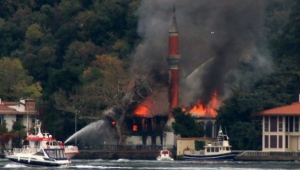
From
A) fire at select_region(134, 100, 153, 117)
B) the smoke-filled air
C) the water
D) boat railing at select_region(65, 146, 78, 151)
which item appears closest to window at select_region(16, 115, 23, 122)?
fire at select_region(134, 100, 153, 117)

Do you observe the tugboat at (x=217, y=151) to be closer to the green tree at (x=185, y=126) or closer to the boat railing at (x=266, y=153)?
the boat railing at (x=266, y=153)

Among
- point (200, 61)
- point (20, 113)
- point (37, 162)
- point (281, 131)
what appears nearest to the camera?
point (37, 162)

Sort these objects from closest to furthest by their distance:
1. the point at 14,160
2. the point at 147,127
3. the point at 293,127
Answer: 1. the point at 14,160
2. the point at 293,127
3. the point at 147,127

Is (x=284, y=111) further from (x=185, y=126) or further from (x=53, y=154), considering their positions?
(x=53, y=154)

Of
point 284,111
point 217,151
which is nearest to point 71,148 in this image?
point 217,151

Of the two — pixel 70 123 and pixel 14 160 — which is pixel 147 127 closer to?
pixel 70 123

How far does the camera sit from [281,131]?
169 meters

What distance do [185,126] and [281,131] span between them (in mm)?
10513

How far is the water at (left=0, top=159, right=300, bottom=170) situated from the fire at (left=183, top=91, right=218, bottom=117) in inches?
635

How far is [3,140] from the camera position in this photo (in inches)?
7032

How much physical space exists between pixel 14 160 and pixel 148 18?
48.5m

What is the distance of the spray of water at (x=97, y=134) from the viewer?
589 feet

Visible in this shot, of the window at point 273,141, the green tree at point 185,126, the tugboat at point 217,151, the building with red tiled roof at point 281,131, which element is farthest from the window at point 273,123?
the green tree at point 185,126

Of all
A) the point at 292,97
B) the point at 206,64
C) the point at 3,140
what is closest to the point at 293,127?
the point at 292,97
